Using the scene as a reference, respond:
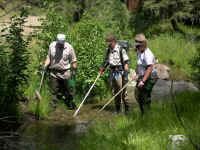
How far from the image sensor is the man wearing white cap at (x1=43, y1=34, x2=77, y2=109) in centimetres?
904

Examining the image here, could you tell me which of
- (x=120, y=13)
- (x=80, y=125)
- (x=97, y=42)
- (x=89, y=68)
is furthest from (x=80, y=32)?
(x=120, y=13)

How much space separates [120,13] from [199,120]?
15324mm

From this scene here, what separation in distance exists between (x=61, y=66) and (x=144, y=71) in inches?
114

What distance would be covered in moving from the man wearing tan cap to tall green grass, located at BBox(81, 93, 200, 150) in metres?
0.34

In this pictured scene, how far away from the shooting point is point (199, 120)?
19.4 ft

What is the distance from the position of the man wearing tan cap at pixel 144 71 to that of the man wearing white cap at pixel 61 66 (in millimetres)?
2499

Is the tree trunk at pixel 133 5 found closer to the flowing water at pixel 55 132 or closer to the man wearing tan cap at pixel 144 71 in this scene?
the flowing water at pixel 55 132

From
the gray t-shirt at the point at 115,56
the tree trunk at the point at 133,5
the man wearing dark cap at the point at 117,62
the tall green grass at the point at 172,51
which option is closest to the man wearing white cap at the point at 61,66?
the man wearing dark cap at the point at 117,62

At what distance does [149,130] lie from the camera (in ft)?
19.1

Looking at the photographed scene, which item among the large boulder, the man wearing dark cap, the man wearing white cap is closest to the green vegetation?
the man wearing white cap

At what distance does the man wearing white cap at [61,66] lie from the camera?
9.04 meters

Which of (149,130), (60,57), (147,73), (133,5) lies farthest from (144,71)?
(133,5)

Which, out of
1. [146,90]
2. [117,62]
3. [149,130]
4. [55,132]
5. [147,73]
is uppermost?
[117,62]

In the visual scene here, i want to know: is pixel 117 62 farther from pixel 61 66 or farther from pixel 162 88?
pixel 162 88
